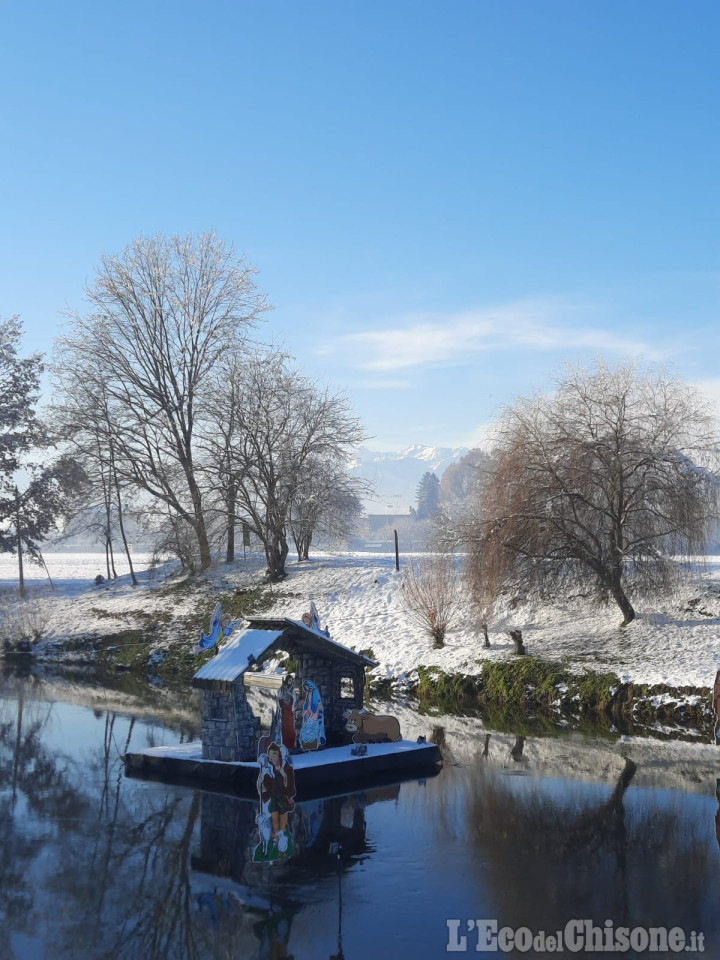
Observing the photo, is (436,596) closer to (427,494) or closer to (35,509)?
(35,509)

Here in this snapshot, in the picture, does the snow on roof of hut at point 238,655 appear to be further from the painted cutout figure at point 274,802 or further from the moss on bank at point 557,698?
the moss on bank at point 557,698

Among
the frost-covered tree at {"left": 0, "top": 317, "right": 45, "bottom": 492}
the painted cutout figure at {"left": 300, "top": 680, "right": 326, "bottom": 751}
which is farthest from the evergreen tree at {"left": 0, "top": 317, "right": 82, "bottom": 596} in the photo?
the painted cutout figure at {"left": 300, "top": 680, "right": 326, "bottom": 751}

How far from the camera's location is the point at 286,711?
18656 mm

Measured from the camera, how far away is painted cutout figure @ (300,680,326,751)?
20750 mm

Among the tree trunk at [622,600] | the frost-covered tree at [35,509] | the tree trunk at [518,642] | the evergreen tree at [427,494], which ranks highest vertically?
the evergreen tree at [427,494]

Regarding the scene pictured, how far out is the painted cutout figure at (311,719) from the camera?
2075 centimetres

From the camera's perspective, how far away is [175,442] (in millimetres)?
49406

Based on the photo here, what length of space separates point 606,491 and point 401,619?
1120 centimetres

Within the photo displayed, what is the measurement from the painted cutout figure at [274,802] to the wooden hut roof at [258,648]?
6131 millimetres

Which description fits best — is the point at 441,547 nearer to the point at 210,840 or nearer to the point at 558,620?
the point at 558,620

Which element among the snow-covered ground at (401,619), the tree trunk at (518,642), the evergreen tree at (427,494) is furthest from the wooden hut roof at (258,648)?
the evergreen tree at (427,494)

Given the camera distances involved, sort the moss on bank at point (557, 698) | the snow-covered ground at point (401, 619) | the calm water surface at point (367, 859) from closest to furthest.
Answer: the calm water surface at point (367, 859) → the moss on bank at point (557, 698) → the snow-covered ground at point (401, 619)

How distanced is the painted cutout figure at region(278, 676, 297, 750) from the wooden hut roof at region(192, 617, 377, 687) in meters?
1.16

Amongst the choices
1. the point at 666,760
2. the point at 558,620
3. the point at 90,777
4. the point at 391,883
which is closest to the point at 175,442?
the point at 558,620
